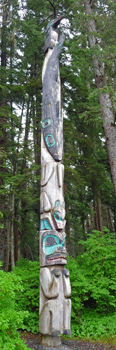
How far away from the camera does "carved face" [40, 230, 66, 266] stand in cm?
504

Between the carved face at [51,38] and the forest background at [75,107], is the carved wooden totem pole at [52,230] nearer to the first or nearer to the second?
the carved face at [51,38]

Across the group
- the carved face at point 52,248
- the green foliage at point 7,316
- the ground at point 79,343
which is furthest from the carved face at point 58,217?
the ground at point 79,343

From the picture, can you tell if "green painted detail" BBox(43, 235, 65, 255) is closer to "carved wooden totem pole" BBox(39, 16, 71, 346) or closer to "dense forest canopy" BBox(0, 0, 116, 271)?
"carved wooden totem pole" BBox(39, 16, 71, 346)

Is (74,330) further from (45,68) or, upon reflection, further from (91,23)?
(91,23)

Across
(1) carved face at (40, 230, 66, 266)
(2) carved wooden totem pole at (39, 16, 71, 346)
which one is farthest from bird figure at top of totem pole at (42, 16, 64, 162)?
(1) carved face at (40, 230, 66, 266)

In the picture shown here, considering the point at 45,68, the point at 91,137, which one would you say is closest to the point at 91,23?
the point at 45,68

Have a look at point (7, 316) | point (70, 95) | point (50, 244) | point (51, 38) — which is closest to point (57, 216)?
point (50, 244)

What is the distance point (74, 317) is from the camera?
6.53 m

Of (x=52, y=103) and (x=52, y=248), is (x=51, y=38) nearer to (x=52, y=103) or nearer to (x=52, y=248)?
(x=52, y=103)

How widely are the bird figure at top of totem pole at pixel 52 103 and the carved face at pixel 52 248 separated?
1611mm

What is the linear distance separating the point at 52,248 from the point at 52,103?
3.23 meters

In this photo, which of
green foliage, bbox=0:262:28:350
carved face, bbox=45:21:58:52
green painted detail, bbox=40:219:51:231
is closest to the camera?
green foliage, bbox=0:262:28:350

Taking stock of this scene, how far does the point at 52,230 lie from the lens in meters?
5.24

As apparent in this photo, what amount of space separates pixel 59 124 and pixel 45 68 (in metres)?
1.71
